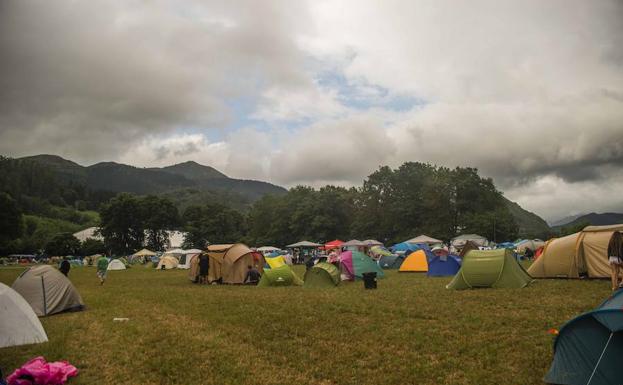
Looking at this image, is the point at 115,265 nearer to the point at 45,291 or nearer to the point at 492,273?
the point at 45,291

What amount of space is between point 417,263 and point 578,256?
11.4 metres

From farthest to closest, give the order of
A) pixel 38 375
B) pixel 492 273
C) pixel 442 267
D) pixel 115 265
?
pixel 115 265, pixel 442 267, pixel 492 273, pixel 38 375

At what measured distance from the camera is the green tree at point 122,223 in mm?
91500

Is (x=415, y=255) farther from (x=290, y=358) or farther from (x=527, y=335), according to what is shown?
(x=290, y=358)

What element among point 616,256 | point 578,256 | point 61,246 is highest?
point 616,256

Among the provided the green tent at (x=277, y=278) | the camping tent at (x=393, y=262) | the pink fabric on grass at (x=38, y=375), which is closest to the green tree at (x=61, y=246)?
the camping tent at (x=393, y=262)

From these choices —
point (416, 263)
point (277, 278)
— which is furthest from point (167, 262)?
point (277, 278)

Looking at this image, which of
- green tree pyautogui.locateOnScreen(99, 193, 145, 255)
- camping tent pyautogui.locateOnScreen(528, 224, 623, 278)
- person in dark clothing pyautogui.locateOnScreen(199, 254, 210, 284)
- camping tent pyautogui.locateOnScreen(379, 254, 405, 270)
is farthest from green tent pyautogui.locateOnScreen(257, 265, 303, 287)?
green tree pyautogui.locateOnScreen(99, 193, 145, 255)

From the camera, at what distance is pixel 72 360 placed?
8.62 metres

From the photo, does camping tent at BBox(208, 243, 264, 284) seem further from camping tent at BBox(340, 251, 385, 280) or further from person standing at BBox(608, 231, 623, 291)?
person standing at BBox(608, 231, 623, 291)

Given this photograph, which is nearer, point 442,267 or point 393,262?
point 442,267

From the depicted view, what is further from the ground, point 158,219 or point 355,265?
point 158,219

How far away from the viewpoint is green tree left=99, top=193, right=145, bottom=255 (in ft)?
300

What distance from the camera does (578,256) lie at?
19703 millimetres
